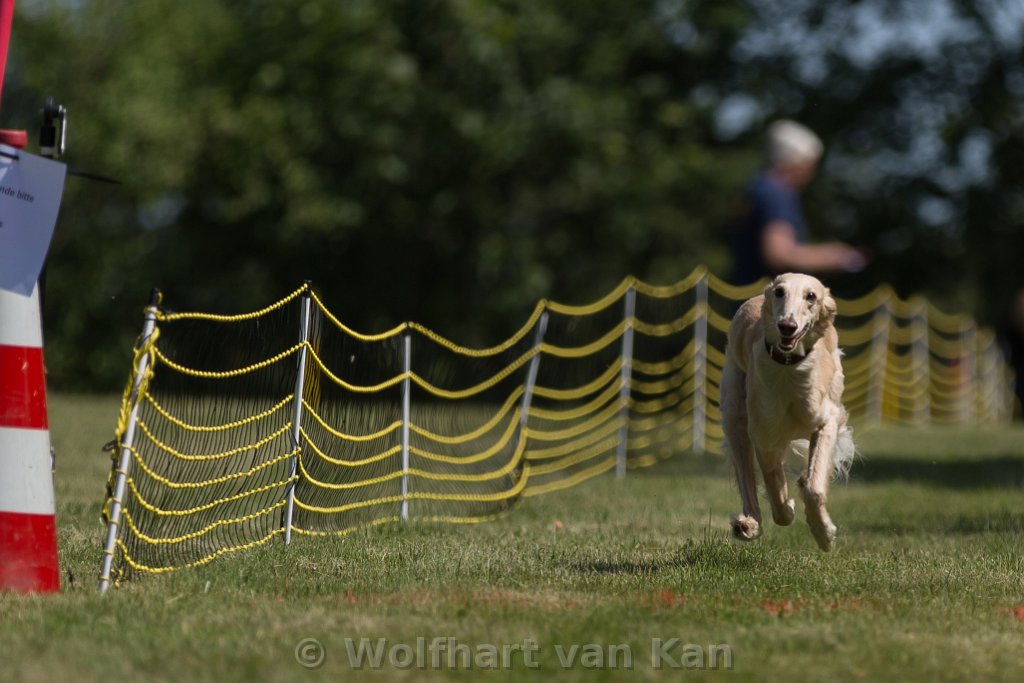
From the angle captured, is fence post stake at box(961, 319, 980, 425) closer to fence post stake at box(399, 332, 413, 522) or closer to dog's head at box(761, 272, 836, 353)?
fence post stake at box(399, 332, 413, 522)

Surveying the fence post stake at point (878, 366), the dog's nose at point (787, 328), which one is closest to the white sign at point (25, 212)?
the dog's nose at point (787, 328)

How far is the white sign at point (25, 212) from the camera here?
199 inches

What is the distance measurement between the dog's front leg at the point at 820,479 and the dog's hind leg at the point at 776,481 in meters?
0.17

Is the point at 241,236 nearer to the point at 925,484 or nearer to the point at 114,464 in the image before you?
the point at 925,484

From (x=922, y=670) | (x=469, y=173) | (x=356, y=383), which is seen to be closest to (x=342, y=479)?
(x=356, y=383)

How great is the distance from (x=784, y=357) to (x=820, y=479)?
579mm

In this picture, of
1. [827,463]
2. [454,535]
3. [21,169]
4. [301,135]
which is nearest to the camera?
[21,169]

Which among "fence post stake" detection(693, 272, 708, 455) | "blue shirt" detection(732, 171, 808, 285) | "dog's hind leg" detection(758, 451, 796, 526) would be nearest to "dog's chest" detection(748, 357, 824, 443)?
"dog's hind leg" detection(758, 451, 796, 526)

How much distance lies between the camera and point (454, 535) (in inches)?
292

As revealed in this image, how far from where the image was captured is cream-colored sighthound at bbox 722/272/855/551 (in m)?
5.92

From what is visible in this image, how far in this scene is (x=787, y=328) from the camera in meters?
5.77

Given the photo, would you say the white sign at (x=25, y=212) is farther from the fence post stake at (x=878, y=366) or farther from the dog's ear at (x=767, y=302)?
the fence post stake at (x=878, y=366)

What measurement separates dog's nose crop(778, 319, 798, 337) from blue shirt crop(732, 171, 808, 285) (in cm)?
406

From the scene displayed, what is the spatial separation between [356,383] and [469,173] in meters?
14.4
